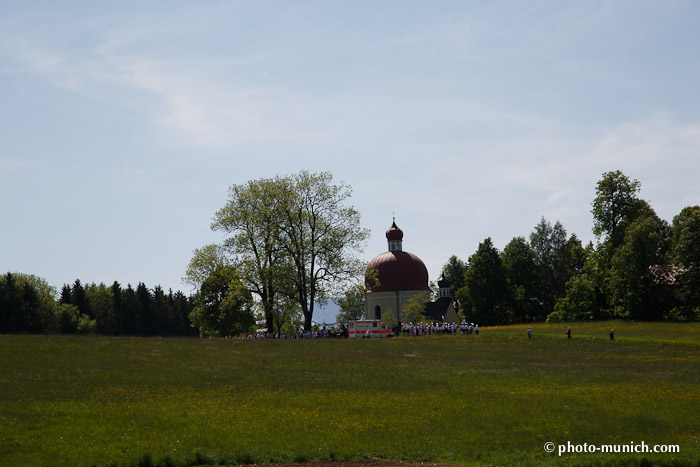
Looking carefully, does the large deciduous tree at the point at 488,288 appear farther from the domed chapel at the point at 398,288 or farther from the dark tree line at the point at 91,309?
the dark tree line at the point at 91,309

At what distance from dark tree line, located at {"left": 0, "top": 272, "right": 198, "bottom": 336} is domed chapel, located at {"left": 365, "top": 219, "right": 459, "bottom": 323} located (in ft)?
99.7

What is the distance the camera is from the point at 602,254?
8719 centimetres

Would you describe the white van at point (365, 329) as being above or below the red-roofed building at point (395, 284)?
below

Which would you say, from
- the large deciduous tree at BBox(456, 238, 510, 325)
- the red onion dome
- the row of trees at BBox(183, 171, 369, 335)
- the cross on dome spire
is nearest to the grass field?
the row of trees at BBox(183, 171, 369, 335)

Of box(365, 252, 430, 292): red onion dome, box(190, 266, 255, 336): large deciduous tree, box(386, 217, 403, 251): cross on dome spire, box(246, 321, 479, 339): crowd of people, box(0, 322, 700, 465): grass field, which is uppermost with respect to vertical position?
box(386, 217, 403, 251): cross on dome spire

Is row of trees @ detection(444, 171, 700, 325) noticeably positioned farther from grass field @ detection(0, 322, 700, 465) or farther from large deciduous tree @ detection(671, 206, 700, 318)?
grass field @ detection(0, 322, 700, 465)

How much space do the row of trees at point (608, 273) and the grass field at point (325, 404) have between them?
30943 mm

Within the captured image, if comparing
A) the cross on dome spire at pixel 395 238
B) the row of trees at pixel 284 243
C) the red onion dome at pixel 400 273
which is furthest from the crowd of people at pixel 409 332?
the cross on dome spire at pixel 395 238

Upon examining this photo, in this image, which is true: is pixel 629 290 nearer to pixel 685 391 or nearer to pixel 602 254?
pixel 602 254

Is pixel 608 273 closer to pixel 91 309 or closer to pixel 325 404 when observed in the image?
pixel 325 404

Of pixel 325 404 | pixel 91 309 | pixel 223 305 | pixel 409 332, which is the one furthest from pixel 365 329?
pixel 91 309

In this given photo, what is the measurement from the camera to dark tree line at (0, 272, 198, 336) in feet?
306

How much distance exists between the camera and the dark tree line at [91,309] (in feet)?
306

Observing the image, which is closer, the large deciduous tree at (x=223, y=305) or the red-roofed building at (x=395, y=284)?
the large deciduous tree at (x=223, y=305)
